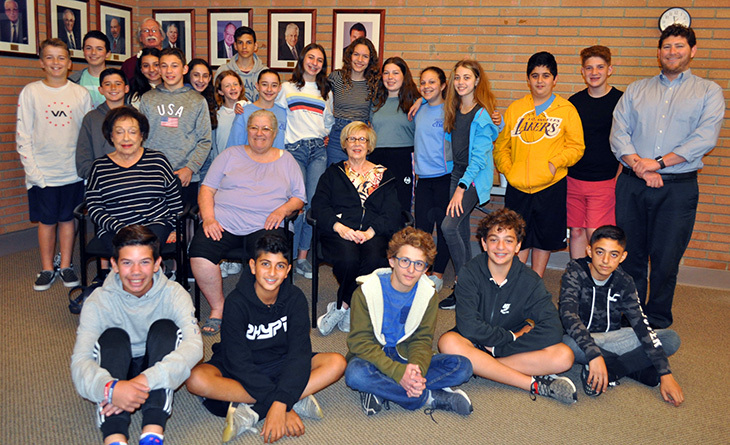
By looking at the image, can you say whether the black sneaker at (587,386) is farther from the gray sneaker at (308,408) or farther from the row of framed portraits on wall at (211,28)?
the row of framed portraits on wall at (211,28)

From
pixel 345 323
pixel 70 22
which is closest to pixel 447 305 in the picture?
pixel 345 323

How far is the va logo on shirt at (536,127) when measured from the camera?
11.9 feet

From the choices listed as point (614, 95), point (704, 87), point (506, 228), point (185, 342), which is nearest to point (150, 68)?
point (185, 342)

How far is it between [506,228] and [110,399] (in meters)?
1.98

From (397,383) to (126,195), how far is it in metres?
2.04

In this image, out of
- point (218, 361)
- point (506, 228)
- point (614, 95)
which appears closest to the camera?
point (218, 361)

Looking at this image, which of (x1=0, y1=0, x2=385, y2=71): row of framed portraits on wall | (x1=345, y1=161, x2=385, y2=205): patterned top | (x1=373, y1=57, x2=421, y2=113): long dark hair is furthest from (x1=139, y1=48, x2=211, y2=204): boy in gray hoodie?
(x1=0, y1=0, x2=385, y2=71): row of framed portraits on wall

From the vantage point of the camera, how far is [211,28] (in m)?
5.64

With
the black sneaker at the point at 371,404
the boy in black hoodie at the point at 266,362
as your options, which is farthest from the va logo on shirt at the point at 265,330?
the black sneaker at the point at 371,404

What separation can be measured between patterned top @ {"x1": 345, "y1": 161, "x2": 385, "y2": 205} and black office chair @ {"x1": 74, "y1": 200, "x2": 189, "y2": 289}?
1.10 meters

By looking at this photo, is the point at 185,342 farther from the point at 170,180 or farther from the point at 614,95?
the point at 614,95

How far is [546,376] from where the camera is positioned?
2834 millimetres

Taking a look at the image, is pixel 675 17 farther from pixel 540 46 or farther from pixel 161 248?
pixel 161 248

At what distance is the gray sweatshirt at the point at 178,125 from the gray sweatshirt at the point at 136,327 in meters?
1.65
